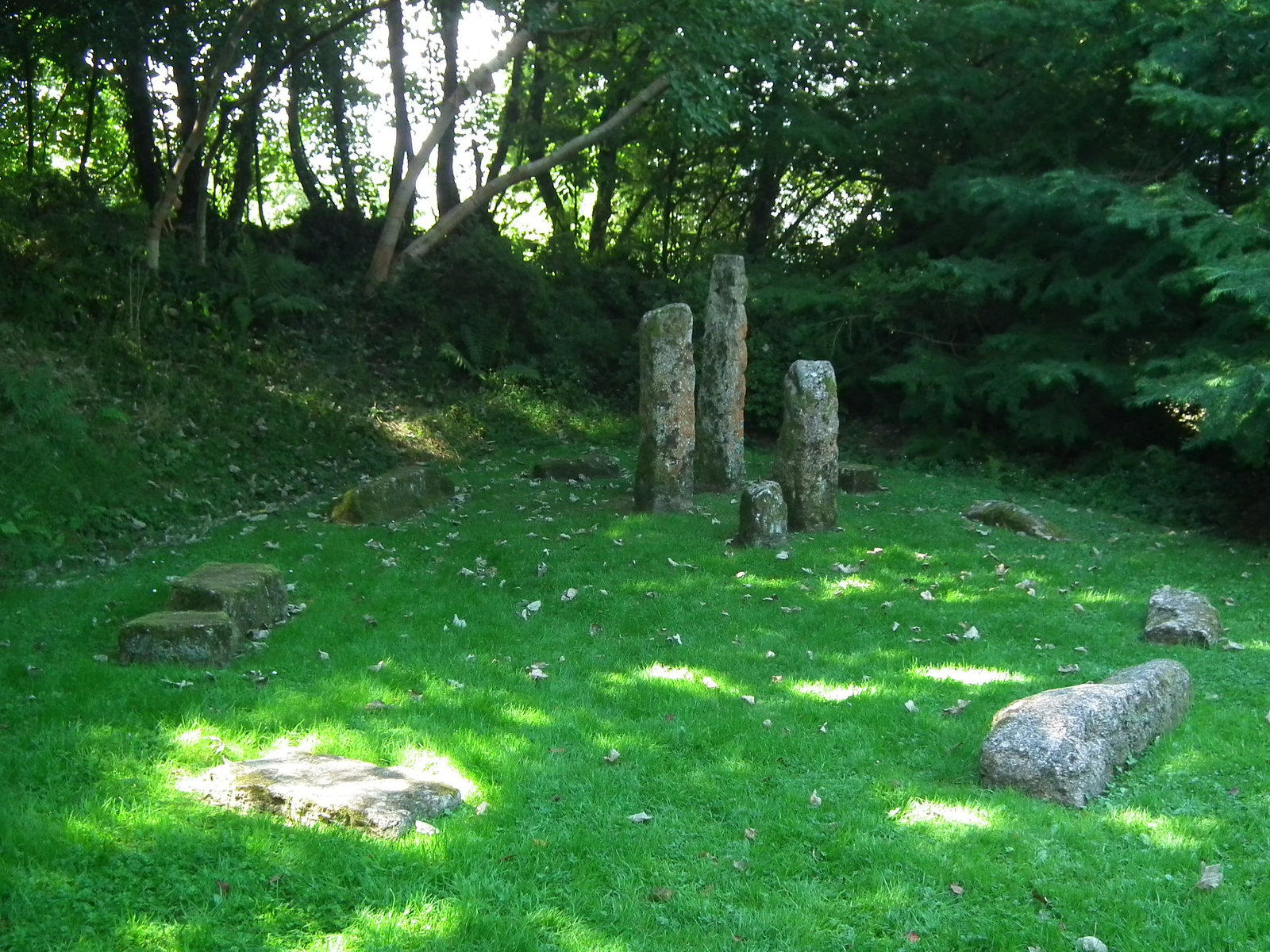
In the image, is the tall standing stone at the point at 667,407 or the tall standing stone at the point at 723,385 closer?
the tall standing stone at the point at 667,407

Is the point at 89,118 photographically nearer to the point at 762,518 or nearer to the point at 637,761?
the point at 762,518

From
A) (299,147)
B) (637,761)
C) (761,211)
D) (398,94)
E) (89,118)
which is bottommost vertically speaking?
(637,761)

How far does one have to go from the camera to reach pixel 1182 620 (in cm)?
1002

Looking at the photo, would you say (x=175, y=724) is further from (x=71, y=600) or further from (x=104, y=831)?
(x=71, y=600)

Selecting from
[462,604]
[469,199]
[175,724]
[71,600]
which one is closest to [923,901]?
[175,724]

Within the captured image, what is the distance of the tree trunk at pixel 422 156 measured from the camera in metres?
21.4

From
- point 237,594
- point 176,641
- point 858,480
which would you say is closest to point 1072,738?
point 176,641

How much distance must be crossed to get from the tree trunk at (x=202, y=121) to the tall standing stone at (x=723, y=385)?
27.1ft

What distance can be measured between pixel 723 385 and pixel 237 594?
8935 millimetres

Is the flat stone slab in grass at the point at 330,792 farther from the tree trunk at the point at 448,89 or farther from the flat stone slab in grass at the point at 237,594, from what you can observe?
the tree trunk at the point at 448,89

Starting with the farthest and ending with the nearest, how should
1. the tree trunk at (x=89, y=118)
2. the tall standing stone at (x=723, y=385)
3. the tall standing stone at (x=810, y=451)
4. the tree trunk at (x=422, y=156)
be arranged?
the tree trunk at (x=422, y=156), the tree trunk at (x=89, y=118), the tall standing stone at (x=723, y=385), the tall standing stone at (x=810, y=451)

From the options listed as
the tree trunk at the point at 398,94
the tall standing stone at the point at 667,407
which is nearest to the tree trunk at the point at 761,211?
the tree trunk at the point at 398,94

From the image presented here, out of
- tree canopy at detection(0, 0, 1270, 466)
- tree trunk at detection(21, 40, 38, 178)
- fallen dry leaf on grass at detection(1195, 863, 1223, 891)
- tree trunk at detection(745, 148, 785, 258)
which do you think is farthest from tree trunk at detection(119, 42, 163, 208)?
fallen dry leaf on grass at detection(1195, 863, 1223, 891)

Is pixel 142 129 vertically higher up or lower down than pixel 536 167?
higher up
